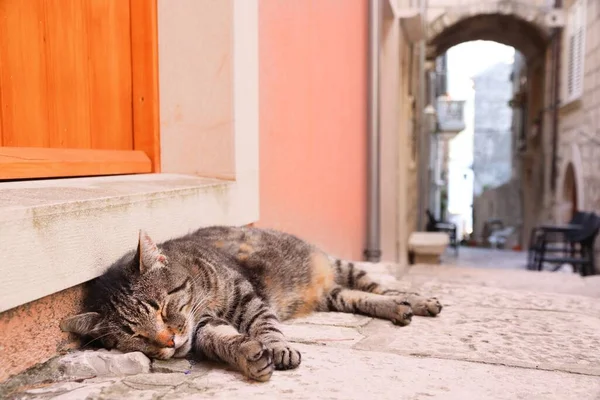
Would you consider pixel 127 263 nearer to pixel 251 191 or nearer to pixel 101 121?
pixel 101 121

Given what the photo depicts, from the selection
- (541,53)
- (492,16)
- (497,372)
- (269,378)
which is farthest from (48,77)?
(541,53)

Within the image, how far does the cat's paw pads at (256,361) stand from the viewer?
1354 mm

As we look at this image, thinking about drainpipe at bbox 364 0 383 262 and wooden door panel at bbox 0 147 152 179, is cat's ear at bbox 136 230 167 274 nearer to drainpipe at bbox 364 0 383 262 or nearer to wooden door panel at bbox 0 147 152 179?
wooden door panel at bbox 0 147 152 179

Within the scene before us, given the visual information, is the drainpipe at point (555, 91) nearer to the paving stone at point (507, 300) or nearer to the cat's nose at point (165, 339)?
the paving stone at point (507, 300)

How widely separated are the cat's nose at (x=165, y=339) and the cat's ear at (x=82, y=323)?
0.18 metres

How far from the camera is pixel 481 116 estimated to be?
27.0 meters

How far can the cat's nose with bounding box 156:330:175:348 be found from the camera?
56.5 inches

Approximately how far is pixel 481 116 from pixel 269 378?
2766 cm

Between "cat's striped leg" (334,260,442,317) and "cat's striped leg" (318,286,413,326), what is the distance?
0.24ft

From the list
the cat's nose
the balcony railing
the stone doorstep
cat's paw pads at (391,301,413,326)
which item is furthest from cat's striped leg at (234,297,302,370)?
the balcony railing

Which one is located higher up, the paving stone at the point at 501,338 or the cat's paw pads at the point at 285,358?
the cat's paw pads at the point at 285,358

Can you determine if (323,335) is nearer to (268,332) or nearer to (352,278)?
(268,332)

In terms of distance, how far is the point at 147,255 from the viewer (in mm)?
1509

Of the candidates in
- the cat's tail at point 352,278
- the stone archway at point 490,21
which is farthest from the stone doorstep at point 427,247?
the stone archway at point 490,21
